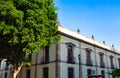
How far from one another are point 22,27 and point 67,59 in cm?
911

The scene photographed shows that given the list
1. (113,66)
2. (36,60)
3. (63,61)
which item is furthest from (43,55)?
(113,66)

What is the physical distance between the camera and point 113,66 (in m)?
32.2

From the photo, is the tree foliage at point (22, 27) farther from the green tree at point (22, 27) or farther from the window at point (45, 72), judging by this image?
the window at point (45, 72)

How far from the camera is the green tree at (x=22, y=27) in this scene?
44.2 ft

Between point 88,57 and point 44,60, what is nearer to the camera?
point 44,60

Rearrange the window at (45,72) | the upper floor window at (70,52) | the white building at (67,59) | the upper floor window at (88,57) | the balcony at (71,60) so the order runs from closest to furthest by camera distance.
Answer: the white building at (67,59)
the window at (45,72)
the balcony at (71,60)
the upper floor window at (70,52)
the upper floor window at (88,57)

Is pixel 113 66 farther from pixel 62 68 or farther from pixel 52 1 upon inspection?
pixel 52 1

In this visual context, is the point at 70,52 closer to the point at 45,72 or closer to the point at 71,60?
the point at 71,60

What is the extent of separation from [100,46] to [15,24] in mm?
18659

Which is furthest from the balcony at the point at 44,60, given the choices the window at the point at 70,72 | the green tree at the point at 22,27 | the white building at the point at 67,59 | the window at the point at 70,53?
the green tree at the point at 22,27

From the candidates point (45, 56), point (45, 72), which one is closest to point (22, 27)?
point (45, 56)

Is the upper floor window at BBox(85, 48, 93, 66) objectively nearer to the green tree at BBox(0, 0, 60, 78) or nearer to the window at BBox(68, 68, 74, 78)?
the window at BBox(68, 68, 74, 78)

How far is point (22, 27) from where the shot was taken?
1402 cm

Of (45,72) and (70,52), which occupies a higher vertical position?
(70,52)
